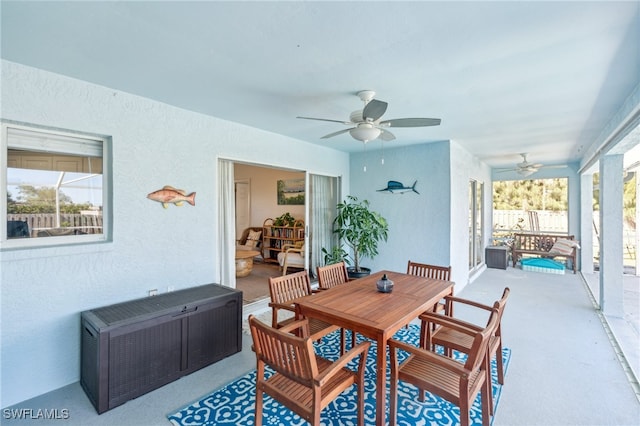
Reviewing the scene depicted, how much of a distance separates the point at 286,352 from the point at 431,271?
89.2 inches

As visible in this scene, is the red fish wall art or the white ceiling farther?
the red fish wall art

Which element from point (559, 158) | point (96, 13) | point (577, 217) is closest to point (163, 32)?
point (96, 13)

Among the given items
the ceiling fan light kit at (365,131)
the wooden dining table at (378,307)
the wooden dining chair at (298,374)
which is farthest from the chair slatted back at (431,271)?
the wooden dining chair at (298,374)

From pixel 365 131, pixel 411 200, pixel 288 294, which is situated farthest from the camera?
pixel 411 200

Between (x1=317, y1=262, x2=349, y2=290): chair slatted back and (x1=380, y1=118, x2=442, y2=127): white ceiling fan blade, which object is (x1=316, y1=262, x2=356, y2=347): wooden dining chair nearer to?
(x1=317, y1=262, x2=349, y2=290): chair slatted back

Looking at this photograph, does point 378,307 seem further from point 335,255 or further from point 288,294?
point 335,255

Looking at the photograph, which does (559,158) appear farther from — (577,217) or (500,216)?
(500,216)

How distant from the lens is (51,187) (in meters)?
2.47

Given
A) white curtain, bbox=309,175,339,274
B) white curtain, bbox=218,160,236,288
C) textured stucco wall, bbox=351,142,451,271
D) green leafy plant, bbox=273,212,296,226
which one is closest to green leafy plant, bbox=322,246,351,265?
white curtain, bbox=309,175,339,274

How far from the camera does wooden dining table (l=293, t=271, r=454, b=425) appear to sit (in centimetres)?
184

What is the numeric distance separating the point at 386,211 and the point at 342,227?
81cm

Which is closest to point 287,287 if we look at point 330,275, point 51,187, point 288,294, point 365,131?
point 288,294

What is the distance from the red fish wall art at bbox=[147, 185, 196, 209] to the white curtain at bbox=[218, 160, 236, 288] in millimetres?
571

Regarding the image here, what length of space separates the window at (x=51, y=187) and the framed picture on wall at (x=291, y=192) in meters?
4.69
